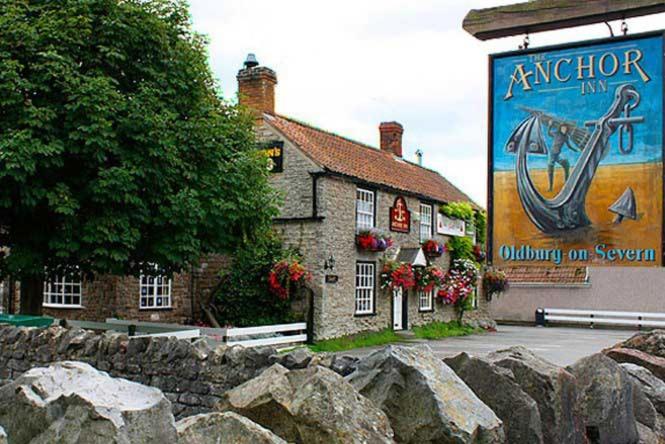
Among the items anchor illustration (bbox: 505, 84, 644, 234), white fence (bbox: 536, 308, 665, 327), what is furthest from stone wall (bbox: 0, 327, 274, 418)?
white fence (bbox: 536, 308, 665, 327)

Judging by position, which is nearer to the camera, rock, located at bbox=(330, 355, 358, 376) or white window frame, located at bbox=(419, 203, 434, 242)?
rock, located at bbox=(330, 355, 358, 376)

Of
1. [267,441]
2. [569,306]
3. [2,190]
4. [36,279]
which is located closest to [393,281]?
[36,279]

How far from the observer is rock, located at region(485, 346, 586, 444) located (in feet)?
20.0

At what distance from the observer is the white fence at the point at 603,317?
33.5 metres

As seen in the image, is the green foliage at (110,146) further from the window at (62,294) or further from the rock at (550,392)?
the rock at (550,392)

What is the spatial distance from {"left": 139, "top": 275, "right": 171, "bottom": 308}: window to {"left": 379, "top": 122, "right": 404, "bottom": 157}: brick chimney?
13050 millimetres

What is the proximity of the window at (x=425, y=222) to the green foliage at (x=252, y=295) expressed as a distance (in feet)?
23.1

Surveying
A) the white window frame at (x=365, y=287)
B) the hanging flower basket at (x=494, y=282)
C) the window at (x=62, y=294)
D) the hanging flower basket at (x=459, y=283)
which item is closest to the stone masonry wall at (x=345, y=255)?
the white window frame at (x=365, y=287)

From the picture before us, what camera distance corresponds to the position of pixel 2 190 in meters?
14.1

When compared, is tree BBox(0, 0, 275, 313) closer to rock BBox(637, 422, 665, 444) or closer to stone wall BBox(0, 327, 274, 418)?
stone wall BBox(0, 327, 274, 418)

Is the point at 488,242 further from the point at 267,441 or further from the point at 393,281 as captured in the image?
the point at 393,281

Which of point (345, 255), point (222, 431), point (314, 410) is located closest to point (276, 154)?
point (345, 255)

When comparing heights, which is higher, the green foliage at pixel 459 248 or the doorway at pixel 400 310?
the green foliage at pixel 459 248

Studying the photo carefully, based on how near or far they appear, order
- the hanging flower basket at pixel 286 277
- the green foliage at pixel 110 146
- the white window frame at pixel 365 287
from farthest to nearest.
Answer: the white window frame at pixel 365 287 < the hanging flower basket at pixel 286 277 < the green foliage at pixel 110 146
